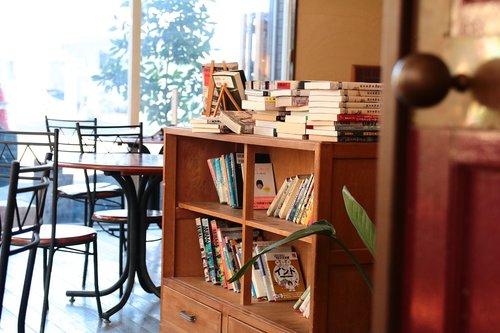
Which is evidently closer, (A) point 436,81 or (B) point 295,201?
(A) point 436,81

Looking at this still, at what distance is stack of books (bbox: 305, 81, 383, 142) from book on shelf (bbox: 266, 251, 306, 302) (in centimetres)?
66

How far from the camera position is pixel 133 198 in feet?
14.0

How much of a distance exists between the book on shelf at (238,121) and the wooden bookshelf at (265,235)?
2.1 inches

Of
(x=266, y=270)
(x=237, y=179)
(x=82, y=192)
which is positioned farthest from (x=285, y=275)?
(x=82, y=192)

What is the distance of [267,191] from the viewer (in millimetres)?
→ 3209

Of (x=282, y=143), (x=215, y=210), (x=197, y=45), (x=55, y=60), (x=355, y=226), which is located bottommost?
(x=215, y=210)

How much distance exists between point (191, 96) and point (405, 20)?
20.8ft

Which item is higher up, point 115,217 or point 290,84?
point 290,84

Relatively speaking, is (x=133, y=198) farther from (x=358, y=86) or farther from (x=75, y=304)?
(x=358, y=86)

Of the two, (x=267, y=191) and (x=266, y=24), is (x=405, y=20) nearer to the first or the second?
(x=267, y=191)

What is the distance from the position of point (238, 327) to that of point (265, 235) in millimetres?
541

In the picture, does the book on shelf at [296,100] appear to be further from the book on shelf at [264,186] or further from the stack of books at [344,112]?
the book on shelf at [264,186]

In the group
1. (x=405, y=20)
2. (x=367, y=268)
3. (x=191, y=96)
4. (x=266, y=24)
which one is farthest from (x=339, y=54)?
(x=405, y=20)

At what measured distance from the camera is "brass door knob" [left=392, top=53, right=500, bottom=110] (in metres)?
0.58
